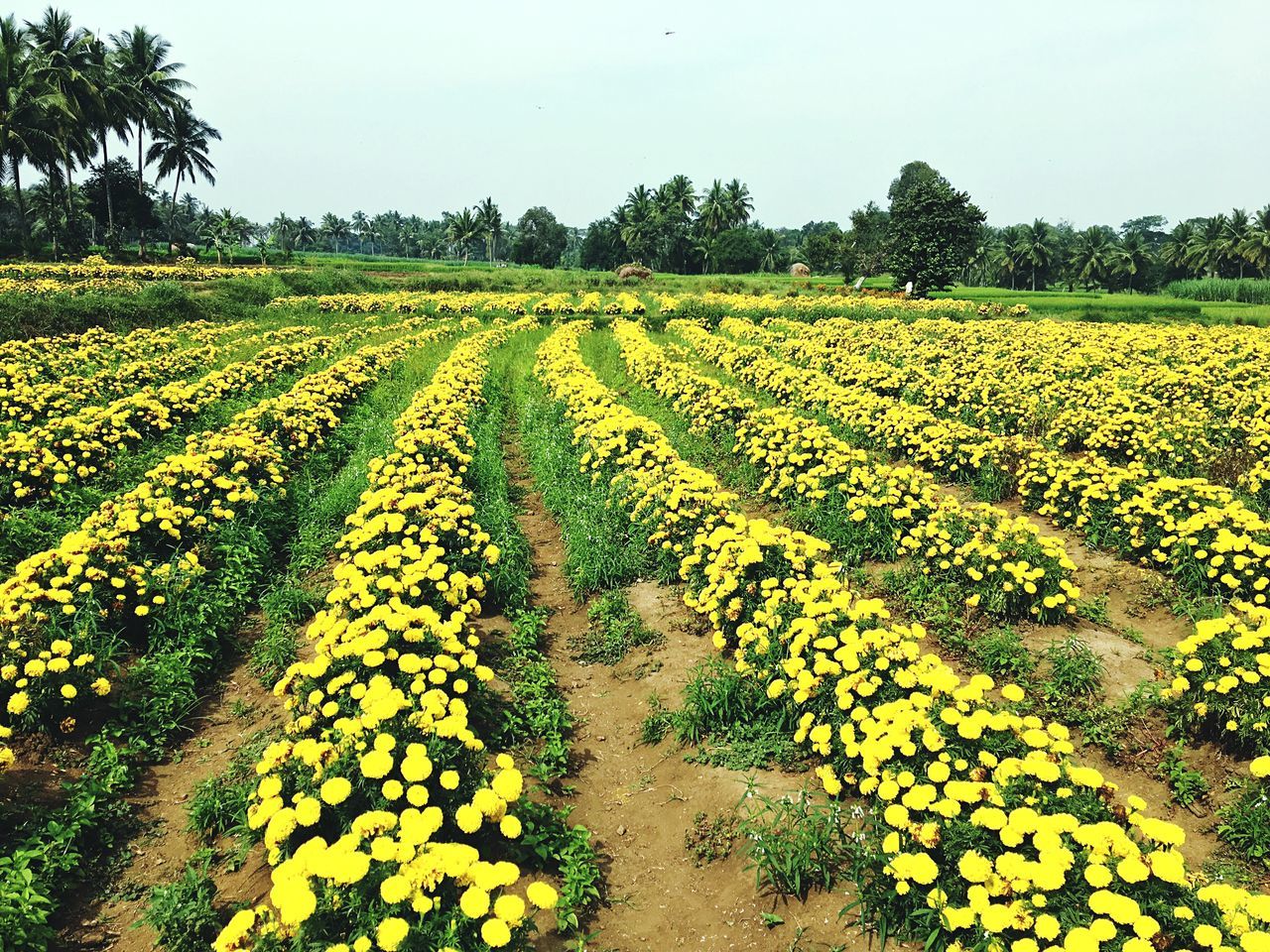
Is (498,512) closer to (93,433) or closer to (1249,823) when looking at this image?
(93,433)

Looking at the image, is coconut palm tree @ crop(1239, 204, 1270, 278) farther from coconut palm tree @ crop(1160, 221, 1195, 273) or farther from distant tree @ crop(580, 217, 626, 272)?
distant tree @ crop(580, 217, 626, 272)

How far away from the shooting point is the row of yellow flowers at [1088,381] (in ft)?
32.1

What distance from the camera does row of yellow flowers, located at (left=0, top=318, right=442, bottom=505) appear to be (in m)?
7.52

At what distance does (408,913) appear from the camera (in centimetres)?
294

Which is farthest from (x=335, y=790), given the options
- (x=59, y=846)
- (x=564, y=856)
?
(x=59, y=846)

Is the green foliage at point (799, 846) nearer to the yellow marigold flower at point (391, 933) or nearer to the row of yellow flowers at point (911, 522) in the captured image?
the yellow marigold flower at point (391, 933)

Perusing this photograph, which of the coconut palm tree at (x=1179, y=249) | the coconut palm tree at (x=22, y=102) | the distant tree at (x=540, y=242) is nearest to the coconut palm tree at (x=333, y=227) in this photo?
→ the distant tree at (x=540, y=242)

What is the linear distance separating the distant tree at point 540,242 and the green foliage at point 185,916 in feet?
290

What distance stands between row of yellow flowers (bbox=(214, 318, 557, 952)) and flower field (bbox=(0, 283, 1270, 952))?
22 millimetres

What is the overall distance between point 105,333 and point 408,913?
18808 millimetres

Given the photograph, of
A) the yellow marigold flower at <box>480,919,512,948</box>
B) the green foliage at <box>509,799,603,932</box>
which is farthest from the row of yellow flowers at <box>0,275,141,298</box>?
the yellow marigold flower at <box>480,919,512,948</box>

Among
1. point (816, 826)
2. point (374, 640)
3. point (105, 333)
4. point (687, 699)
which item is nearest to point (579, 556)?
point (687, 699)

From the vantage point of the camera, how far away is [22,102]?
122 ft

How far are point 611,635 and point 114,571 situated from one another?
415 centimetres
